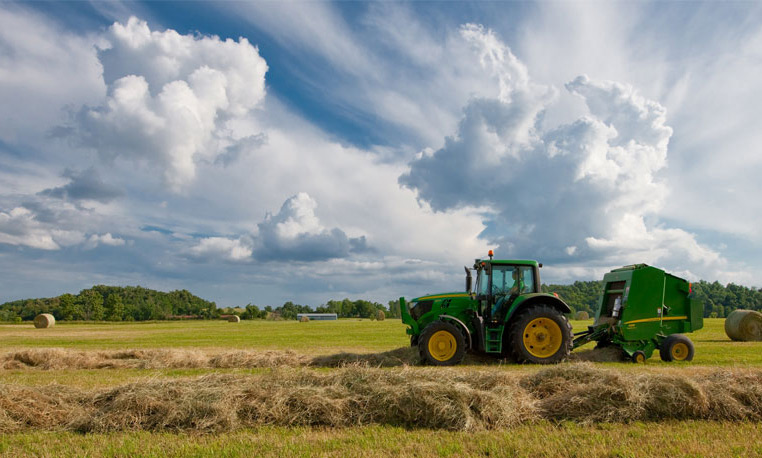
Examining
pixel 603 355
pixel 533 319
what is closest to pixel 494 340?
pixel 533 319

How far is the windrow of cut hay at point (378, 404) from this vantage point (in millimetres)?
5461

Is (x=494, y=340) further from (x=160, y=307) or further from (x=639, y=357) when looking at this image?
(x=160, y=307)

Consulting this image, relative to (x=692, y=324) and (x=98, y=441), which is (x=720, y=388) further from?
(x=98, y=441)

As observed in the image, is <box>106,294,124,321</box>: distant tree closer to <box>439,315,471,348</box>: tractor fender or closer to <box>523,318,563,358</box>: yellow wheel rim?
<box>439,315,471,348</box>: tractor fender

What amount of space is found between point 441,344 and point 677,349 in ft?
17.3

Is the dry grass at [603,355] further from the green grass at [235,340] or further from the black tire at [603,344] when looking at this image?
the green grass at [235,340]

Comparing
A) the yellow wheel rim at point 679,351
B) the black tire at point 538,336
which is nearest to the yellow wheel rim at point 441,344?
the black tire at point 538,336

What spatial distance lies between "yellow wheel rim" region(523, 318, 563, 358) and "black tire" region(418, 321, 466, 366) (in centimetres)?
139

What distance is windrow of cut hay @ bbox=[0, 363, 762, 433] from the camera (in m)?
5.46

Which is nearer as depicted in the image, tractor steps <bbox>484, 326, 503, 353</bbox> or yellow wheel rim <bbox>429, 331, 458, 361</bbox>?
yellow wheel rim <bbox>429, 331, 458, 361</bbox>

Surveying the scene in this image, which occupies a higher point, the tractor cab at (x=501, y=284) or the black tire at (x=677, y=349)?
the tractor cab at (x=501, y=284)

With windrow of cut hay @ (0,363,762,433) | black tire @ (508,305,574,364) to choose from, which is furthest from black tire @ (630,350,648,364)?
windrow of cut hay @ (0,363,762,433)

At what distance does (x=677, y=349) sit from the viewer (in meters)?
10.8

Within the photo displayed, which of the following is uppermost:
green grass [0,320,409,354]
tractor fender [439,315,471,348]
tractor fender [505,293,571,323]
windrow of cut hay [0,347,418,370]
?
tractor fender [505,293,571,323]
